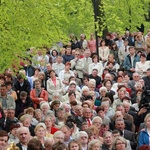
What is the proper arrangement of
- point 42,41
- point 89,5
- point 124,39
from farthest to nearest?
point 89,5
point 124,39
point 42,41

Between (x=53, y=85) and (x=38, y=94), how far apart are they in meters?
1.47

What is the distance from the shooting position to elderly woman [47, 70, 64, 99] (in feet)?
82.6

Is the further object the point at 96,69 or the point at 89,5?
the point at 89,5

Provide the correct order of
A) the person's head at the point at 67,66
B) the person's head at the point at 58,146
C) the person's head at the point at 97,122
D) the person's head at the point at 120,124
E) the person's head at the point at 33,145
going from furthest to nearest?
1. the person's head at the point at 67,66
2. the person's head at the point at 120,124
3. the person's head at the point at 97,122
4. the person's head at the point at 58,146
5. the person's head at the point at 33,145

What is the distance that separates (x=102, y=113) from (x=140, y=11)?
2058 centimetres

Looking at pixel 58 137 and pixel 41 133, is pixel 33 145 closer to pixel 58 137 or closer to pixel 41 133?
pixel 58 137

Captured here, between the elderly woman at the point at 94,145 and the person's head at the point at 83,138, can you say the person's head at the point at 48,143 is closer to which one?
the elderly woman at the point at 94,145

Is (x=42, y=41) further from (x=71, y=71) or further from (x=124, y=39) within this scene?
(x=124, y=39)

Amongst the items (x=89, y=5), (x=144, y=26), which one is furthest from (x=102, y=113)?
(x=144, y=26)

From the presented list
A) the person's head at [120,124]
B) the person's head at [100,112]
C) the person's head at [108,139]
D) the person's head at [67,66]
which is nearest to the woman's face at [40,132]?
the person's head at [108,139]

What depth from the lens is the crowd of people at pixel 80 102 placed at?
17.2 metres

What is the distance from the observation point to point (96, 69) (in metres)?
27.3

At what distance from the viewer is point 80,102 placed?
22.9m

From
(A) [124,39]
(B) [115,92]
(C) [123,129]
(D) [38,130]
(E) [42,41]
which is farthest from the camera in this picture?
→ (A) [124,39]
